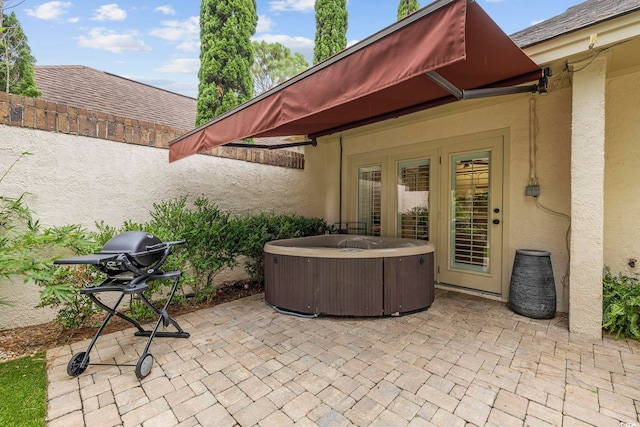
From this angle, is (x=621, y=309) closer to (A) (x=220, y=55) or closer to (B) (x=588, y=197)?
(B) (x=588, y=197)

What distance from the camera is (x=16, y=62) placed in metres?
5.52

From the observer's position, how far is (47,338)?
316cm

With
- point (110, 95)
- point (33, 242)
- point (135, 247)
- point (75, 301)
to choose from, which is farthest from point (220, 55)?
point (75, 301)

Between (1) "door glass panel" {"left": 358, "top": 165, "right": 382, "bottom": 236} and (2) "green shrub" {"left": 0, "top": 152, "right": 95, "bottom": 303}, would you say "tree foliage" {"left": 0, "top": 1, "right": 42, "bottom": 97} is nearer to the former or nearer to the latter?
(2) "green shrub" {"left": 0, "top": 152, "right": 95, "bottom": 303}

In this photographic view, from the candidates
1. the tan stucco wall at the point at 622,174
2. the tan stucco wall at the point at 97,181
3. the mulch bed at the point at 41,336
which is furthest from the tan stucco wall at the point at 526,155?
the mulch bed at the point at 41,336

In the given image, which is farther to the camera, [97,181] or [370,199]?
[370,199]

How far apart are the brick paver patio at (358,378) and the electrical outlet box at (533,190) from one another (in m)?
1.80

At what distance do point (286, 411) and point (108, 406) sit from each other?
4.37ft

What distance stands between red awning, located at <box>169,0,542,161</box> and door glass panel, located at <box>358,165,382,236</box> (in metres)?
2.19

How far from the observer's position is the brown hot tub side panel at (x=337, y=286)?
369 centimetres

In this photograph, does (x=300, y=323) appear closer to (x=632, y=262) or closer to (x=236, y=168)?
(x=236, y=168)

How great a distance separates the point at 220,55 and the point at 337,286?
555 centimetres

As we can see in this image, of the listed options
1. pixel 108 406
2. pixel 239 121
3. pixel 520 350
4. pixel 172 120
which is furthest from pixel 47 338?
pixel 172 120

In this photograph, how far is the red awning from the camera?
165cm
